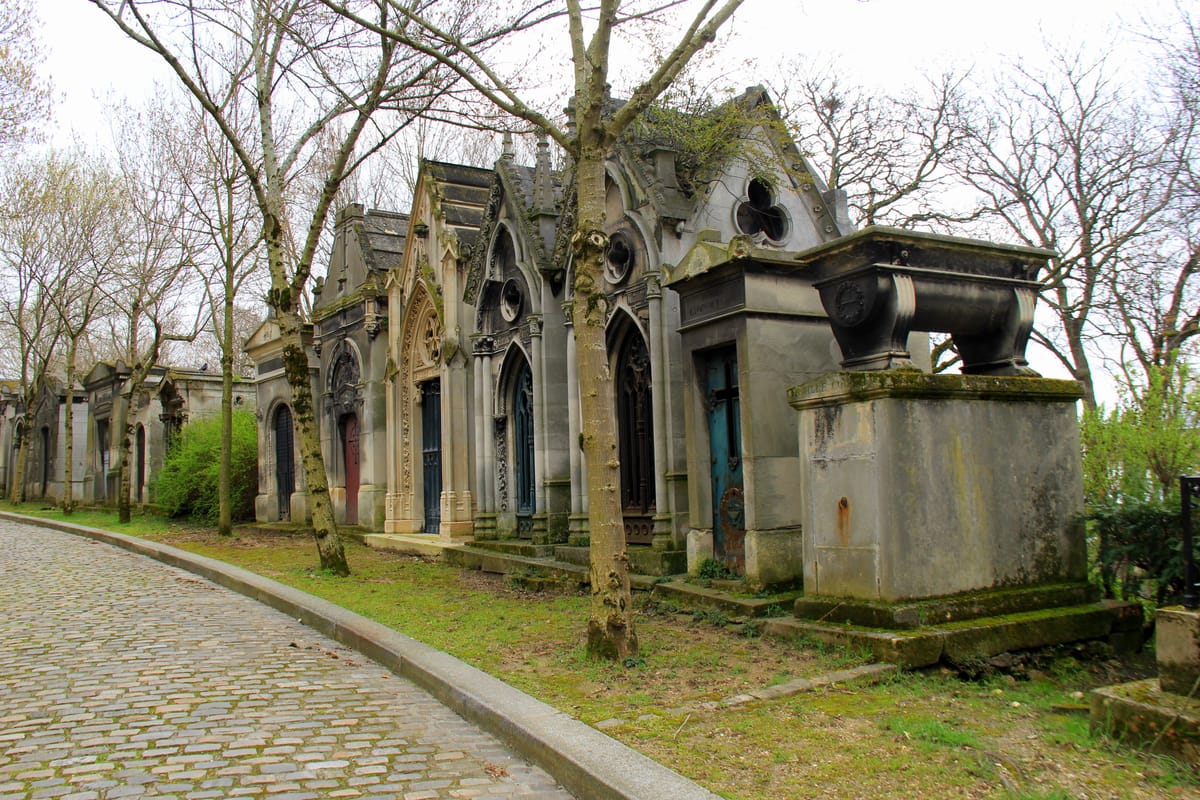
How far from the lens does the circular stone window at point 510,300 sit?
14102 mm

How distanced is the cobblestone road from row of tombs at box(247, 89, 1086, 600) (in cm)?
305

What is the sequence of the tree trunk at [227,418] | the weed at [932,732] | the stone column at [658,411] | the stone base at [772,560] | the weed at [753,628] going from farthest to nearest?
the tree trunk at [227,418], the stone column at [658,411], the stone base at [772,560], the weed at [753,628], the weed at [932,732]

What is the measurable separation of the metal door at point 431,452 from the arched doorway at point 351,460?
2558 millimetres

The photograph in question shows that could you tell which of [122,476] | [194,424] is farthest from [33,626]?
[194,424]

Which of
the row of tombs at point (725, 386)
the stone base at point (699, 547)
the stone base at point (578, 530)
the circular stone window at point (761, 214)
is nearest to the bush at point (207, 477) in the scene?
the row of tombs at point (725, 386)

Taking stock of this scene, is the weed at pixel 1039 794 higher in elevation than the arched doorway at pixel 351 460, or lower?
lower

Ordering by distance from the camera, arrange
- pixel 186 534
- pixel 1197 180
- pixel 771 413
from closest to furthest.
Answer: pixel 771 413
pixel 1197 180
pixel 186 534

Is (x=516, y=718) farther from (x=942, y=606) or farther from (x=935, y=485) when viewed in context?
(x=935, y=485)

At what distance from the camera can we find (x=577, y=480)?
1223 cm

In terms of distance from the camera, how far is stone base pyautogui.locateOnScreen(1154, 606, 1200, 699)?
15.5ft

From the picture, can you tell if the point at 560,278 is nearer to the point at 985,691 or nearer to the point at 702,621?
the point at 702,621

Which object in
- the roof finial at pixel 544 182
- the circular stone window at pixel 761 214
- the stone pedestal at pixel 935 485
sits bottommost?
the stone pedestal at pixel 935 485

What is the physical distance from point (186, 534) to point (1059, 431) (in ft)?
57.8

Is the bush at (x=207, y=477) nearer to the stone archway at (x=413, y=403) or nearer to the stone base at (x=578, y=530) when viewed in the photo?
the stone archway at (x=413, y=403)
